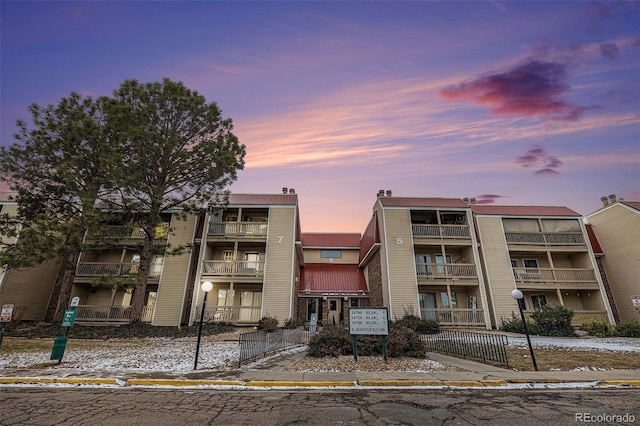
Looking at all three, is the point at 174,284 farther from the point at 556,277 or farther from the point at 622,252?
the point at 622,252

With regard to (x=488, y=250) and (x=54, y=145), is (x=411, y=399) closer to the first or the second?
A: (x=488, y=250)

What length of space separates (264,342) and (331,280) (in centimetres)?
1528

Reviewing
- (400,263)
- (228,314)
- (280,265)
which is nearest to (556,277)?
(400,263)

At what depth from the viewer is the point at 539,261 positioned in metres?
23.3

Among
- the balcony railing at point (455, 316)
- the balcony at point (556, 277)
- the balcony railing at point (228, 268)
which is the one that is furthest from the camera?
the balcony at point (556, 277)

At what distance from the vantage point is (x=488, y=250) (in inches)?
855

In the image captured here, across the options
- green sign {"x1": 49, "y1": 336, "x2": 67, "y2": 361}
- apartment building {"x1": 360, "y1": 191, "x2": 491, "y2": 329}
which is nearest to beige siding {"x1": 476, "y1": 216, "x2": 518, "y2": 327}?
apartment building {"x1": 360, "y1": 191, "x2": 491, "y2": 329}

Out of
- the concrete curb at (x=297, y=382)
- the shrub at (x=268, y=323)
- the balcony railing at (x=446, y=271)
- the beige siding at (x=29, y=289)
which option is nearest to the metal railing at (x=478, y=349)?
the concrete curb at (x=297, y=382)

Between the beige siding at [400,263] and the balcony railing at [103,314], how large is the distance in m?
18.1

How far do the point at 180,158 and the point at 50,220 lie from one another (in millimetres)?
8504

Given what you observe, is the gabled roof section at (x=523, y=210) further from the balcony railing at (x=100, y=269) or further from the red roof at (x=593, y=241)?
the balcony railing at (x=100, y=269)

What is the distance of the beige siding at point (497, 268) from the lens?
2030 centimetres

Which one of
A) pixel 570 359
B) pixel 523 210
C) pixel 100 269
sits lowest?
pixel 570 359

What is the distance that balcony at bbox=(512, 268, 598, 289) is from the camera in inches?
822
